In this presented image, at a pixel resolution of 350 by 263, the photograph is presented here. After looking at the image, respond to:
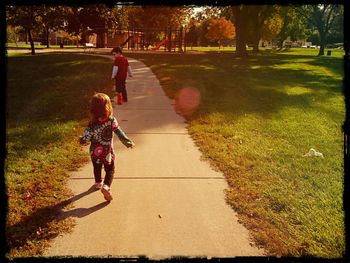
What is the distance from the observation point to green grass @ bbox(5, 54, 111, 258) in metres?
3.79

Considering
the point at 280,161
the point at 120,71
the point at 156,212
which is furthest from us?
the point at 120,71

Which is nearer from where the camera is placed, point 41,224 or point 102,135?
point 41,224

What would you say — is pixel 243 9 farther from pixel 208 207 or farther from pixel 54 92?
pixel 208 207

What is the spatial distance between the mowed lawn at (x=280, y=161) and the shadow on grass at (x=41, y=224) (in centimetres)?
181

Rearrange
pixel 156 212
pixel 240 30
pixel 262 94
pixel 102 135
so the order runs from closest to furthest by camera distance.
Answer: pixel 156 212, pixel 102 135, pixel 262 94, pixel 240 30

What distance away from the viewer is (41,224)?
12.8ft

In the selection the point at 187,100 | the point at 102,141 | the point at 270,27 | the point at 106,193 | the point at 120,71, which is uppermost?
the point at 270,27

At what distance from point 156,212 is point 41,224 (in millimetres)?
1227

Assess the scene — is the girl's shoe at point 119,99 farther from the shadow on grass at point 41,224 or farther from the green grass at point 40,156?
the shadow on grass at point 41,224

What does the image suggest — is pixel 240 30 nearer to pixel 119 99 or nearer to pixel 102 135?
pixel 119 99

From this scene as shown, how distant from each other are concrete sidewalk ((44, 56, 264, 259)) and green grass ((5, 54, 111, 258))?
219 millimetres

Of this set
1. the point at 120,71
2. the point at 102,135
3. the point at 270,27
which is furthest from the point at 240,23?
the point at 102,135

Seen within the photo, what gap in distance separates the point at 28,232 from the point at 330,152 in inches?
208

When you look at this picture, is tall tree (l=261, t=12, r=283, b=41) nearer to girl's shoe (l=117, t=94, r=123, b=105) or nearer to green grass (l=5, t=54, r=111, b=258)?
green grass (l=5, t=54, r=111, b=258)
